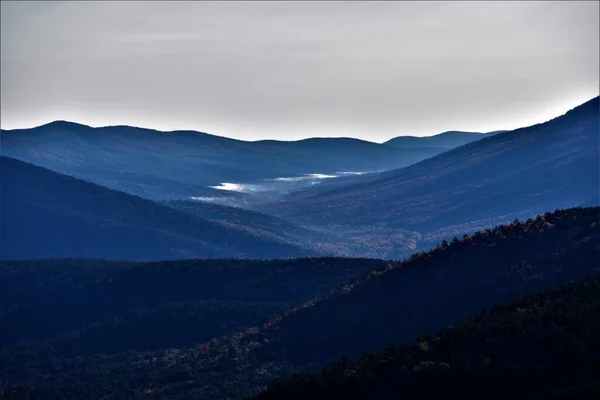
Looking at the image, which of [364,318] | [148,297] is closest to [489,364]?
[364,318]

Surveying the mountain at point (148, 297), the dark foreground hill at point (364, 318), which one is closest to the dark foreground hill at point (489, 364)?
the dark foreground hill at point (364, 318)

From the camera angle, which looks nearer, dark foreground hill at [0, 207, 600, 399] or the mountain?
dark foreground hill at [0, 207, 600, 399]

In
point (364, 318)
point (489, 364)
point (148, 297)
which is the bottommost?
point (148, 297)

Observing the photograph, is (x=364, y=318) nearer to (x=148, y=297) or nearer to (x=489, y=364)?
(x=489, y=364)

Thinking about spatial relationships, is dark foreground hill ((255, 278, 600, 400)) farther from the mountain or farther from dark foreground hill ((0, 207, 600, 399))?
the mountain

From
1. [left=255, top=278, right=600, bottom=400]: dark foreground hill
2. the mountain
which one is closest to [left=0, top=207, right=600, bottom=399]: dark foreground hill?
the mountain

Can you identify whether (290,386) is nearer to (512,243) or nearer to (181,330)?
(512,243)

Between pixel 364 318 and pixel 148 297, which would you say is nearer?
pixel 364 318
